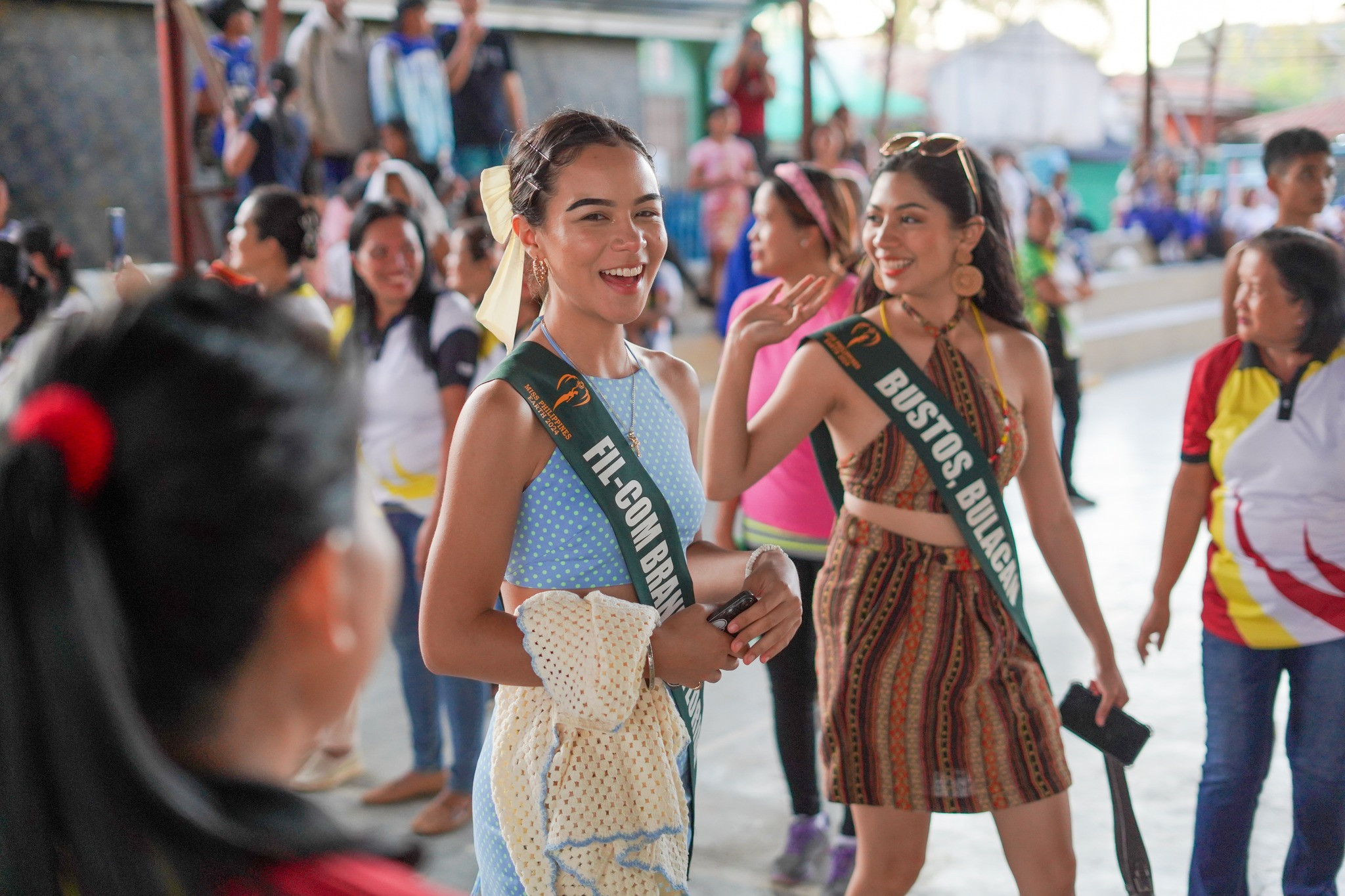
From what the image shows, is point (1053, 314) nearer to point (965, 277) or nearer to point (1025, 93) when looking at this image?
point (965, 277)

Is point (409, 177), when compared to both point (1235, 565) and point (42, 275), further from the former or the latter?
point (1235, 565)

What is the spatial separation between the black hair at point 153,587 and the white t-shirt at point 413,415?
101 inches

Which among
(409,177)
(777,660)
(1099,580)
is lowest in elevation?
(1099,580)

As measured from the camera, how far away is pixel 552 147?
1703 mm

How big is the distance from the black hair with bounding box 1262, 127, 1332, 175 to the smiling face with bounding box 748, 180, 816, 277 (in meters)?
1.64

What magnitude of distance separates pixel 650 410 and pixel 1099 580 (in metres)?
4.10

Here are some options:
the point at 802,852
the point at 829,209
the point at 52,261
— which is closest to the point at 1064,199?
the point at 829,209

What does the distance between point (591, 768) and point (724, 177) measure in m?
7.48

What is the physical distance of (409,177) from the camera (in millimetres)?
4855

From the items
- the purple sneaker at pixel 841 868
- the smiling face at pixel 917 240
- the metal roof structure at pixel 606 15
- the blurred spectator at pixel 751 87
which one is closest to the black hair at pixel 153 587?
the smiling face at pixel 917 240

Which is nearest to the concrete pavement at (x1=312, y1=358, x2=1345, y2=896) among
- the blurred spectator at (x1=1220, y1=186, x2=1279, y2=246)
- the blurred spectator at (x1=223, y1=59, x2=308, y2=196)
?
the blurred spectator at (x1=223, y1=59, x2=308, y2=196)

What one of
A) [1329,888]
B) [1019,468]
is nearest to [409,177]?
[1019,468]

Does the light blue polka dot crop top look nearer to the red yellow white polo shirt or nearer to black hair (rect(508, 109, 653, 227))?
black hair (rect(508, 109, 653, 227))

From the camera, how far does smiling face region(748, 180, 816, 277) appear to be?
10.5ft
